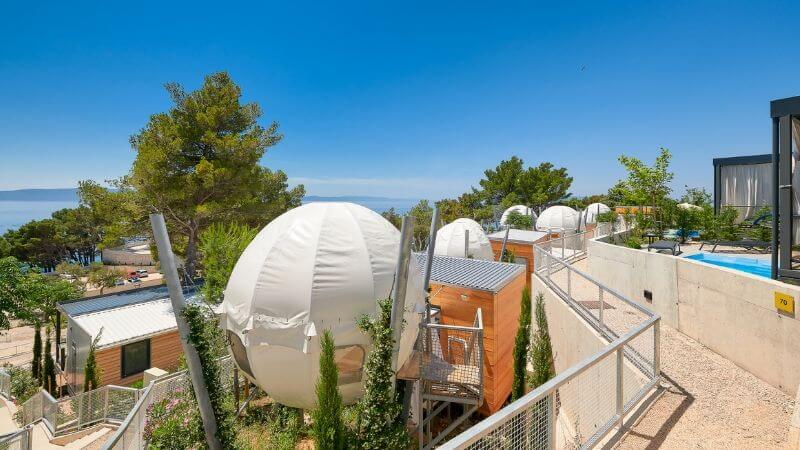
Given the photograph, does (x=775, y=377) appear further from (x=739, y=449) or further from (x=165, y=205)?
(x=165, y=205)

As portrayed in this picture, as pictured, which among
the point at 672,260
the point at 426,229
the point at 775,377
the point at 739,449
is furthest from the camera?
the point at 426,229

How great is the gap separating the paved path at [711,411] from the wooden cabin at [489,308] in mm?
6786

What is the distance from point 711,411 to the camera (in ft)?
14.5

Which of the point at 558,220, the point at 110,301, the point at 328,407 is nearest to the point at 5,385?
the point at 110,301

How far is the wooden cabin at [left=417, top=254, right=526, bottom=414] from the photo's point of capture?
1270 cm

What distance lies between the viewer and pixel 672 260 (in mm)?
8188

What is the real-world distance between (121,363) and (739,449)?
1786cm

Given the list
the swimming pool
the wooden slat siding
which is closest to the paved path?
the swimming pool

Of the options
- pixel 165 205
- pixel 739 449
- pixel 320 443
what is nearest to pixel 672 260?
pixel 739 449

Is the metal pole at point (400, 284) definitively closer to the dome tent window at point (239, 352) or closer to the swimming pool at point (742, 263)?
the dome tent window at point (239, 352)

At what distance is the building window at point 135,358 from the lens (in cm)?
1389

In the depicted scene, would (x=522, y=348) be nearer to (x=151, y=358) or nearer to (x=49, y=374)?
(x=151, y=358)

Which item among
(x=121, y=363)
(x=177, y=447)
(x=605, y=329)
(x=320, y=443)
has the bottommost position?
(x=121, y=363)

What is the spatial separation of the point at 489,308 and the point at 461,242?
9.97 m
